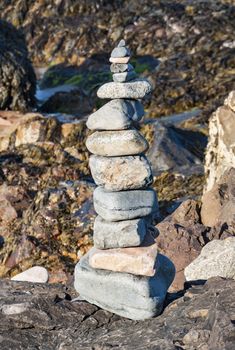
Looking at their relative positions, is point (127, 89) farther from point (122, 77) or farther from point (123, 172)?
point (123, 172)

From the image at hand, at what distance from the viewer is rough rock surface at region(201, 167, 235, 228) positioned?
11.4 metres

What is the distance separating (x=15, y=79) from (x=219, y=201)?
576 inches

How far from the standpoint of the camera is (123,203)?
8.06m

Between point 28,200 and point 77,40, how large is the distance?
2315cm

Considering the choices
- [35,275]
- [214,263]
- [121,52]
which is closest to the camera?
[121,52]

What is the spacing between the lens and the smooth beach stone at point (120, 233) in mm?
8117

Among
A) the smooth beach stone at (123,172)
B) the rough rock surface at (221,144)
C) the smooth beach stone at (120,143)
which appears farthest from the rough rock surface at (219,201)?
the smooth beach stone at (120,143)

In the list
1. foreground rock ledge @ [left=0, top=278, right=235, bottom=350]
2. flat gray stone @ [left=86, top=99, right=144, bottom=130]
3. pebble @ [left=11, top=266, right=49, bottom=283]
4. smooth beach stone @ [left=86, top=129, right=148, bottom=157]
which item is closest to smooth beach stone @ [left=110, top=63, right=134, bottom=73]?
flat gray stone @ [left=86, top=99, right=144, bottom=130]

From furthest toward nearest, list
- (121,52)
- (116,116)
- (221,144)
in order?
(221,144) < (121,52) < (116,116)

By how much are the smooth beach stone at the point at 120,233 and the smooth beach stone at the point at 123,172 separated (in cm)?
46

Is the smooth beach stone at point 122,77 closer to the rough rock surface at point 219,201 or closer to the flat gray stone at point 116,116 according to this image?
the flat gray stone at point 116,116

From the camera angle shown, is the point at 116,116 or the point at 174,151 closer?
the point at 116,116

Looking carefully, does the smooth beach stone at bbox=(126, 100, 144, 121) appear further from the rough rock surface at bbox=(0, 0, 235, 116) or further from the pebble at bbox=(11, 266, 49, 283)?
the rough rock surface at bbox=(0, 0, 235, 116)

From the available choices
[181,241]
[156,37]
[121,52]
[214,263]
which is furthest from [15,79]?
[121,52]
